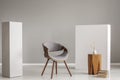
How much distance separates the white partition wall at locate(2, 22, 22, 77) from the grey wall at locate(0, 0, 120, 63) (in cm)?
202

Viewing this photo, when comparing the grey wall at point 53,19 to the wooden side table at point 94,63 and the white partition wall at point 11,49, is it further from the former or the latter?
the white partition wall at point 11,49

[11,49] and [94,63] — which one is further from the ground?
[11,49]

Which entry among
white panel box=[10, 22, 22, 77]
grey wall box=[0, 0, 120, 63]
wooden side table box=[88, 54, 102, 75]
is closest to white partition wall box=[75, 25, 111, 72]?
wooden side table box=[88, 54, 102, 75]

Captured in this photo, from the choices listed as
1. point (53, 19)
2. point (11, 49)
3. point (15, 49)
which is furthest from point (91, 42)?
point (11, 49)

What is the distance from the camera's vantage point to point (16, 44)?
5.24m

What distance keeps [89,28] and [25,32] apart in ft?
7.70

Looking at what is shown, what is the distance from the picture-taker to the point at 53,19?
7289mm

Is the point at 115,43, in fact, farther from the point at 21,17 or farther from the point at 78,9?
the point at 21,17

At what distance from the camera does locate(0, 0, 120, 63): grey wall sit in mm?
7195

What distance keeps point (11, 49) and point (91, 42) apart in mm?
2191

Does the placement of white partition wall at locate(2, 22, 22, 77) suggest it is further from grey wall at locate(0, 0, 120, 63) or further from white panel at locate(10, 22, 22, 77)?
grey wall at locate(0, 0, 120, 63)

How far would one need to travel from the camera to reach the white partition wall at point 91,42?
19.4 feet

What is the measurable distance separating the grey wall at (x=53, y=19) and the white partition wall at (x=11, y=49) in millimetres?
2019

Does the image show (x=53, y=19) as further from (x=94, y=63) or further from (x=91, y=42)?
(x=94, y=63)
